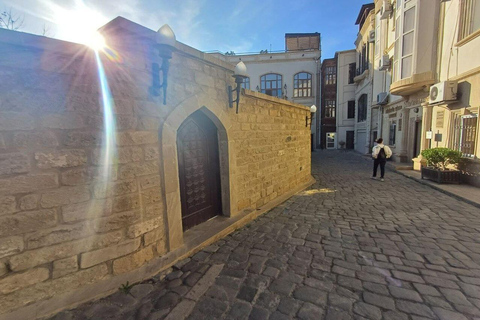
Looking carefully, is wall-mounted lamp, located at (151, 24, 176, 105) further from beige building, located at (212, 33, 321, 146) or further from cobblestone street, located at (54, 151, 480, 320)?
beige building, located at (212, 33, 321, 146)

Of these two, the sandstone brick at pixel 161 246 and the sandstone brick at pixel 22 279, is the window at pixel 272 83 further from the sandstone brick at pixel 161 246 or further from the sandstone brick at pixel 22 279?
the sandstone brick at pixel 22 279

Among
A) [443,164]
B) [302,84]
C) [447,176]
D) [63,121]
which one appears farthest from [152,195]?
[302,84]

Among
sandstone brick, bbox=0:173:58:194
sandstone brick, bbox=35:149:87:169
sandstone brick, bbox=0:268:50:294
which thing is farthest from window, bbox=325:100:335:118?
sandstone brick, bbox=0:268:50:294

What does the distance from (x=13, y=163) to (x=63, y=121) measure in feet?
1.74

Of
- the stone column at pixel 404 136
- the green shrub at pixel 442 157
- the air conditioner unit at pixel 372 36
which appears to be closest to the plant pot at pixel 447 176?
the green shrub at pixel 442 157

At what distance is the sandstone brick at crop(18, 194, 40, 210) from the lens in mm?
1962

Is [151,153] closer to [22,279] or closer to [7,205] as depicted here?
[7,205]

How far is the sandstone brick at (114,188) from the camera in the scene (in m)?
2.37

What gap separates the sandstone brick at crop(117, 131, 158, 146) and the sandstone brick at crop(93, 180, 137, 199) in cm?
46

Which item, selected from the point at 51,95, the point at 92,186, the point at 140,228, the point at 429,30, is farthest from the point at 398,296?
the point at 429,30

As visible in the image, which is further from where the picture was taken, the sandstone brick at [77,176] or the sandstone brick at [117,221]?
the sandstone brick at [117,221]

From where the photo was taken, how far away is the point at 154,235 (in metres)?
2.87

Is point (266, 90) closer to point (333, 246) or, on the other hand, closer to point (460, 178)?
point (460, 178)

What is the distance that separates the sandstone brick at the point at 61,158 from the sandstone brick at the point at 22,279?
3.24ft
